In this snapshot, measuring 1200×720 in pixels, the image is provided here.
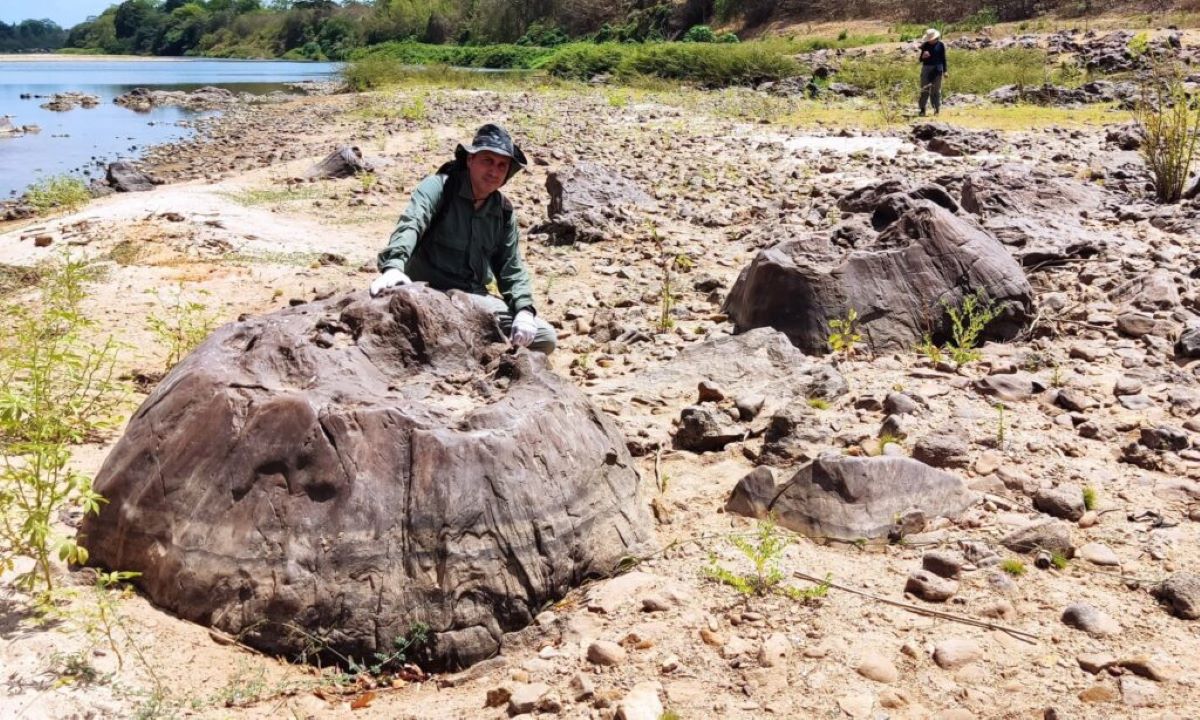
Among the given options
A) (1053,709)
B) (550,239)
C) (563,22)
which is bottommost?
(1053,709)

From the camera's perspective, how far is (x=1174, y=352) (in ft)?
18.2

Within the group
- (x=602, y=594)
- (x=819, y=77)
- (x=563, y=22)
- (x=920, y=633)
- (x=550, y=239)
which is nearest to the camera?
(x=920, y=633)

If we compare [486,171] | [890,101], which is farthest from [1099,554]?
[890,101]

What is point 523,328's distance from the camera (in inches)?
170

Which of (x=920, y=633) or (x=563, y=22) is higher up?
(x=563, y=22)

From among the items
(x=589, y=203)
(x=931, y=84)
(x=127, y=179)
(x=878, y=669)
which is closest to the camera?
(x=878, y=669)

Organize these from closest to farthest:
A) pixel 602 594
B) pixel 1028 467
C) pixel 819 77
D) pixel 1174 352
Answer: pixel 602 594 → pixel 1028 467 → pixel 1174 352 → pixel 819 77

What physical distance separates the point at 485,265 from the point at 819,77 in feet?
72.7

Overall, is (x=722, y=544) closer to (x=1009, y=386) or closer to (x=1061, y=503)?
(x=1061, y=503)

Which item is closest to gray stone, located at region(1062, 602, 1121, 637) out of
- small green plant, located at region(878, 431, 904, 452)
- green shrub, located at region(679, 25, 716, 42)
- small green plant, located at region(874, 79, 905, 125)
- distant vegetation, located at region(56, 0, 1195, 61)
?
small green plant, located at region(878, 431, 904, 452)

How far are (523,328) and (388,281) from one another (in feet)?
2.13

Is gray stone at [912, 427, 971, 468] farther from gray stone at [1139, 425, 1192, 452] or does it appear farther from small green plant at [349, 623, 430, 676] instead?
small green plant at [349, 623, 430, 676]

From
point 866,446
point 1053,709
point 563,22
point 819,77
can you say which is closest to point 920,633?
point 1053,709

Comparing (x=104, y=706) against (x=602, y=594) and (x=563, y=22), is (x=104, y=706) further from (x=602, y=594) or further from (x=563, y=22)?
(x=563, y=22)
